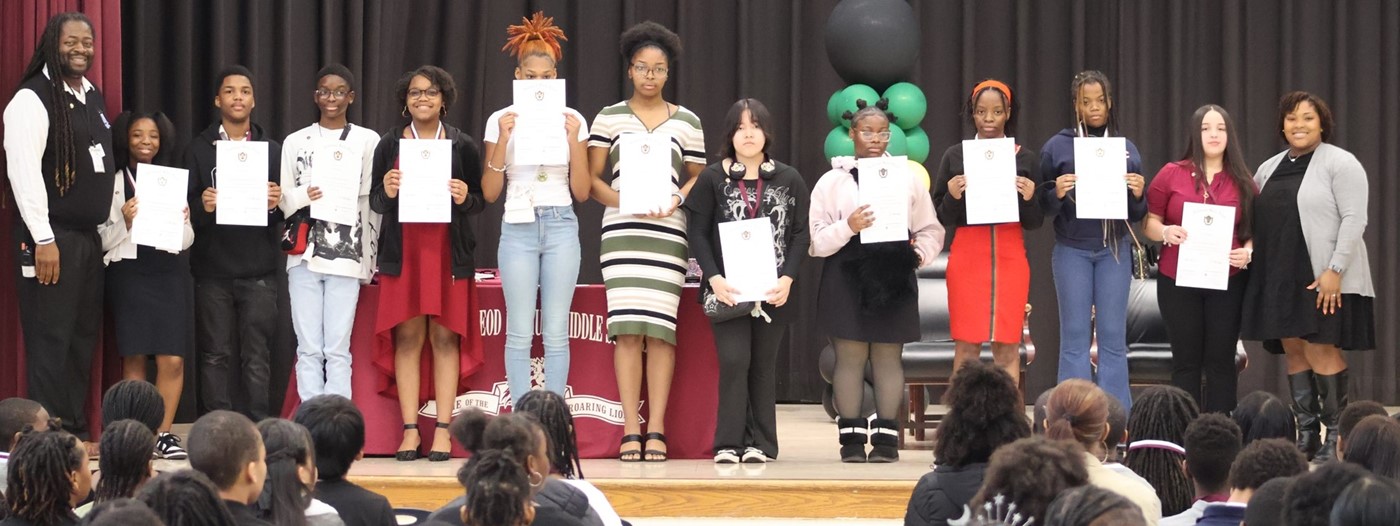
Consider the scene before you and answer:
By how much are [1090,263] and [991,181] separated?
0.54 m

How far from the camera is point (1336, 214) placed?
6.55 m

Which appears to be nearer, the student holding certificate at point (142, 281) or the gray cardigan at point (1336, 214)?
the gray cardigan at point (1336, 214)

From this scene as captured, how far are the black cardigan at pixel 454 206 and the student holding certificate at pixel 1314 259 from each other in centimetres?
310

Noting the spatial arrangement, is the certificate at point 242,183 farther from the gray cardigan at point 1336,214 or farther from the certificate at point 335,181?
the gray cardigan at point 1336,214

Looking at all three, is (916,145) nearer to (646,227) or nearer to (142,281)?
(646,227)

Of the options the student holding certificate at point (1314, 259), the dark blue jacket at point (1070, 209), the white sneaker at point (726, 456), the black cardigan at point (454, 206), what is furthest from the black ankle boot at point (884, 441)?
the black cardigan at point (454, 206)

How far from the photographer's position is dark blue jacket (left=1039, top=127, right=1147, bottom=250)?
640 cm

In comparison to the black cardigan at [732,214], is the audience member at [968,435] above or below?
below

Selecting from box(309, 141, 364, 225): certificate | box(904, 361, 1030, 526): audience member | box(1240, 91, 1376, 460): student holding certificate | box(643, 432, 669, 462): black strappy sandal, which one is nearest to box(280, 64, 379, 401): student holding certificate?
box(309, 141, 364, 225): certificate

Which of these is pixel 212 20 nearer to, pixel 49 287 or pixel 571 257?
pixel 49 287

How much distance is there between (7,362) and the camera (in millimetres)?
7121

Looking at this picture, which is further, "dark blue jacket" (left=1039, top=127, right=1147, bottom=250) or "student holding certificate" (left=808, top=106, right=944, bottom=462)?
"dark blue jacket" (left=1039, top=127, right=1147, bottom=250)

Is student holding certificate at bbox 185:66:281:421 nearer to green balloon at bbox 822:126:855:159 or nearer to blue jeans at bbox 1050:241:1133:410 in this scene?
green balloon at bbox 822:126:855:159

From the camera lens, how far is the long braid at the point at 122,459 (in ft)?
12.1
